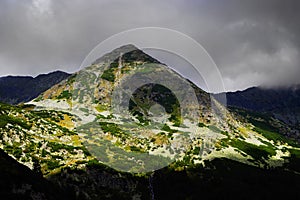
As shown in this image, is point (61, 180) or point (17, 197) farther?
point (61, 180)

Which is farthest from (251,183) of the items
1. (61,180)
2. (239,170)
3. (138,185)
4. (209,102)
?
(209,102)

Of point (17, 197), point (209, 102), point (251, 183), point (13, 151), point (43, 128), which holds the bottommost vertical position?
point (251, 183)

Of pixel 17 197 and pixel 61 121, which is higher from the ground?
pixel 61 121

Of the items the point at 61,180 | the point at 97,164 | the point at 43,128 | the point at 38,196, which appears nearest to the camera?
the point at 38,196

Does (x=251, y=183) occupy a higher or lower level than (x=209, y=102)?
lower

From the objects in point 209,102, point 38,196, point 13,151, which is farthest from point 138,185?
point 209,102

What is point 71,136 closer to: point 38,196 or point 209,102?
point 38,196

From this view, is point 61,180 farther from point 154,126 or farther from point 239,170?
point 154,126

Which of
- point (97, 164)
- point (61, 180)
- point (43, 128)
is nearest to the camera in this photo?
point (61, 180)

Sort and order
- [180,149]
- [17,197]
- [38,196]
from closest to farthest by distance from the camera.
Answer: [17,197] → [38,196] → [180,149]
